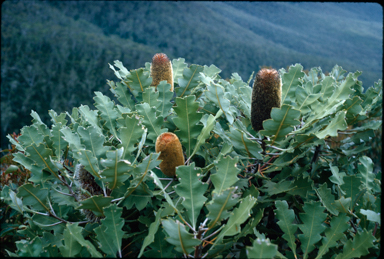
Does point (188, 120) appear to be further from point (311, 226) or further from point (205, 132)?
point (311, 226)

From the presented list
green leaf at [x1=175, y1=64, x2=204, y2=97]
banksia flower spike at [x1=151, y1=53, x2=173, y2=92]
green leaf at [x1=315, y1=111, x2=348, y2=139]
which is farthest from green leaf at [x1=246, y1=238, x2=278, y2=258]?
banksia flower spike at [x1=151, y1=53, x2=173, y2=92]

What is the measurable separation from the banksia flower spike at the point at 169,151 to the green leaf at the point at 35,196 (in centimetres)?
45

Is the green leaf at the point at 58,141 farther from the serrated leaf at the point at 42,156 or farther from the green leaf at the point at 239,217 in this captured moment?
the green leaf at the point at 239,217

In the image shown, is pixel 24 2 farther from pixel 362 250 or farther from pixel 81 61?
pixel 362 250

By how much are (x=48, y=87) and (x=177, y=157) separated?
13.4 m

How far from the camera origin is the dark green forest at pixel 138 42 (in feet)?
41.7

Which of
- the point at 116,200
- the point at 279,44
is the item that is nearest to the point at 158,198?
the point at 116,200

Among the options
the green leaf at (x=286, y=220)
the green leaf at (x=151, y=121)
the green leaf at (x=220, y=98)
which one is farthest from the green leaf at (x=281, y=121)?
the green leaf at (x=151, y=121)

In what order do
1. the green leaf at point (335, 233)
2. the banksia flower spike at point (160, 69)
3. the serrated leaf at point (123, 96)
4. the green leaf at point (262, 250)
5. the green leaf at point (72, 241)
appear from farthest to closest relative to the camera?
the banksia flower spike at point (160, 69) < the serrated leaf at point (123, 96) < the green leaf at point (335, 233) < the green leaf at point (72, 241) < the green leaf at point (262, 250)

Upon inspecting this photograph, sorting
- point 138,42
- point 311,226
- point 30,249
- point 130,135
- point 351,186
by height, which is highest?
point 130,135

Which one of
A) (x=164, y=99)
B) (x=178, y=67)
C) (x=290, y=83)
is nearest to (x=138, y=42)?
(x=178, y=67)

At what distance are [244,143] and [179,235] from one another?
1.33ft

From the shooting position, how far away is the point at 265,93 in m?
1.21

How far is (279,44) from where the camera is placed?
82.3 ft
